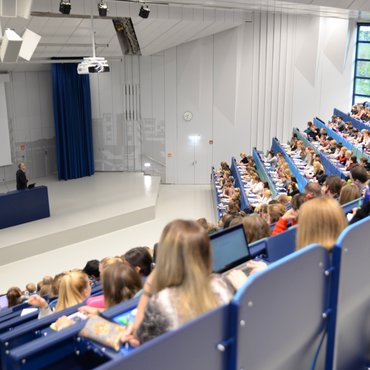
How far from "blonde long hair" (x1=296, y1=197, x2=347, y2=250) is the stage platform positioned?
8494 millimetres

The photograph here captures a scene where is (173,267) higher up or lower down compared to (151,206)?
higher up

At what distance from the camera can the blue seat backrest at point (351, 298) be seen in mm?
2412

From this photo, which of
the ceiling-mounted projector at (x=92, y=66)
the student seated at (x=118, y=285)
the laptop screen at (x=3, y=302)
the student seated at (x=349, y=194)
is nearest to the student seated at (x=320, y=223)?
the student seated at (x=118, y=285)

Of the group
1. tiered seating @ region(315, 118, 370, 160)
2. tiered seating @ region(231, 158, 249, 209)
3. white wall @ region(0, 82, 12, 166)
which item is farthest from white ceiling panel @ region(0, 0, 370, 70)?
tiered seating @ region(231, 158, 249, 209)

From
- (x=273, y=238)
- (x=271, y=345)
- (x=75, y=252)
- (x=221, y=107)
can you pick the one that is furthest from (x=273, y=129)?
(x=271, y=345)

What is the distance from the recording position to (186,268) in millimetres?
2076

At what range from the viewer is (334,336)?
2.48 m

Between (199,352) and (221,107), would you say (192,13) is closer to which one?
(221,107)

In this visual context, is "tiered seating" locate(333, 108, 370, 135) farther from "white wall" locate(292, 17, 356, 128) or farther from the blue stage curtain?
the blue stage curtain

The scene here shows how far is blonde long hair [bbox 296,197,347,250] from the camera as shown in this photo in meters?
2.55

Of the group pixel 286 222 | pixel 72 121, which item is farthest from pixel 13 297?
pixel 72 121

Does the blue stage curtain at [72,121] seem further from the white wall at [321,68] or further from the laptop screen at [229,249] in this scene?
the laptop screen at [229,249]

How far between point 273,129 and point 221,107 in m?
1.87

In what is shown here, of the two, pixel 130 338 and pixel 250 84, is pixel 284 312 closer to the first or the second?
pixel 130 338
